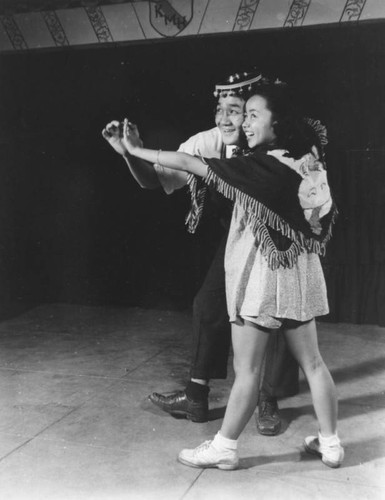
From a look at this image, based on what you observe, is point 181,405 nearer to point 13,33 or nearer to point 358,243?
point 358,243

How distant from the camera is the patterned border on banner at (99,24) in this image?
5246mm

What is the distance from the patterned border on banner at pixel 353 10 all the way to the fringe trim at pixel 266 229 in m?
2.82

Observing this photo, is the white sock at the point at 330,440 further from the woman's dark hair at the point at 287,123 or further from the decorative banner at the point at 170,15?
the decorative banner at the point at 170,15

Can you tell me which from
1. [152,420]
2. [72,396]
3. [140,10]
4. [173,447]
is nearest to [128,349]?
[72,396]

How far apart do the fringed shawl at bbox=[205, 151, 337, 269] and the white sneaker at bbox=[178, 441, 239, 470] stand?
2.35 feet

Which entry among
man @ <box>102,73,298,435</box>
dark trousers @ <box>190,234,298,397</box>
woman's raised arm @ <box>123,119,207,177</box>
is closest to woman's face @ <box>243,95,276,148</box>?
woman's raised arm @ <box>123,119,207,177</box>

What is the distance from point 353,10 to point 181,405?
3.12 metres

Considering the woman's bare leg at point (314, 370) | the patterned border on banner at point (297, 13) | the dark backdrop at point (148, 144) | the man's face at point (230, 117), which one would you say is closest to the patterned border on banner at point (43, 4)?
the dark backdrop at point (148, 144)

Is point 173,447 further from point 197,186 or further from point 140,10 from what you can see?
point 140,10

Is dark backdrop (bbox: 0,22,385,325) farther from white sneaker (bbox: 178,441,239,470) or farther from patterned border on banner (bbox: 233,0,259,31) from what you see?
white sneaker (bbox: 178,441,239,470)

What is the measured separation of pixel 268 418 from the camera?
287 cm

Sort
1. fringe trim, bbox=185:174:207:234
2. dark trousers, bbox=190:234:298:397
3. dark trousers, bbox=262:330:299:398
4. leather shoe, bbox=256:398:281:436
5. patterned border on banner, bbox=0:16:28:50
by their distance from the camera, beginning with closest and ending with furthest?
fringe trim, bbox=185:174:207:234
leather shoe, bbox=256:398:281:436
dark trousers, bbox=190:234:298:397
dark trousers, bbox=262:330:299:398
patterned border on banner, bbox=0:16:28:50

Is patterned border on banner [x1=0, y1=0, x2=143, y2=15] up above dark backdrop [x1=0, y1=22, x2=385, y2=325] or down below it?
above

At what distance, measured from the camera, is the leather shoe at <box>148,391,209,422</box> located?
2959 millimetres
